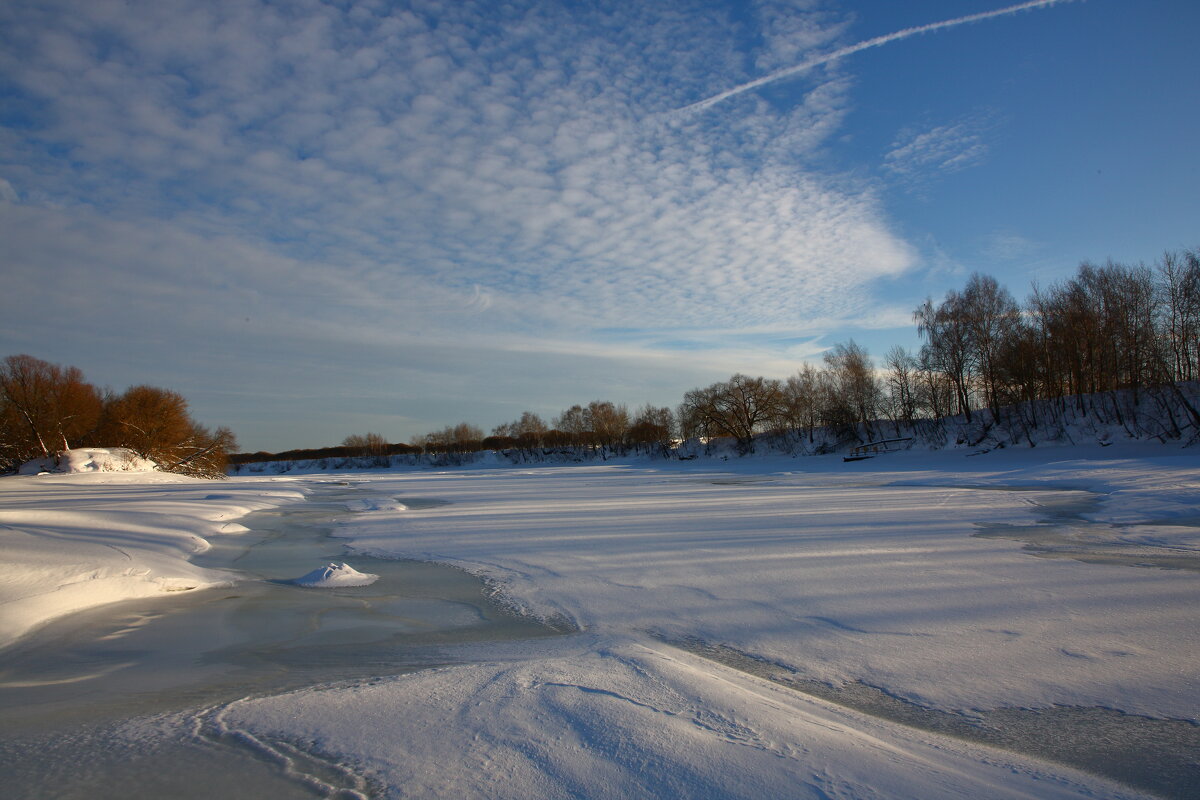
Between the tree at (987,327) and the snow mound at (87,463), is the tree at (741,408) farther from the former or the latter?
the snow mound at (87,463)

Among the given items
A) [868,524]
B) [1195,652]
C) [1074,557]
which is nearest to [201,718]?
[1195,652]

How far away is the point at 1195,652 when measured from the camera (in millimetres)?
4164

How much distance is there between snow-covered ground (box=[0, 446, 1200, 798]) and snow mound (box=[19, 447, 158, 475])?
2210 cm

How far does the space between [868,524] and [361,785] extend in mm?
9908

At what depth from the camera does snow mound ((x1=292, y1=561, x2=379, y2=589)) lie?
741 cm

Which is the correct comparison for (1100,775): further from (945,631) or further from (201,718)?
(201,718)

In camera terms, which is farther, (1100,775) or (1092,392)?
(1092,392)

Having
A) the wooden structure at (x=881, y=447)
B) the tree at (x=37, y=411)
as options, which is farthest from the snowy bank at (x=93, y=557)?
the wooden structure at (x=881, y=447)

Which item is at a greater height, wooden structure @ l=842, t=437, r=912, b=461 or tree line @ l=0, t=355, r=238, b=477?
tree line @ l=0, t=355, r=238, b=477

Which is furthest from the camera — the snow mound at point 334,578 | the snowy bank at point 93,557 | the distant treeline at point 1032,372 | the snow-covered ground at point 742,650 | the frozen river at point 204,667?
the distant treeline at point 1032,372

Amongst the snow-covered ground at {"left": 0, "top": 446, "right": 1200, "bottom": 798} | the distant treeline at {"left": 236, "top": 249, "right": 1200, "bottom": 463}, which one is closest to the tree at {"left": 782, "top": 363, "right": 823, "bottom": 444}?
the distant treeline at {"left": 236, "top": 249, "right": 1200, "bottom": 463}

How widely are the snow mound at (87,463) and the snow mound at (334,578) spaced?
2756 cm

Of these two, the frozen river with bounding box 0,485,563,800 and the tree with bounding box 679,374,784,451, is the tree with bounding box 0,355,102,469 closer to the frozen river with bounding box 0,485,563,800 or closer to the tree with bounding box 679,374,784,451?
the frozen river with bounding box 0,485,563,800

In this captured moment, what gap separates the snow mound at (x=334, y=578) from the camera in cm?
741
